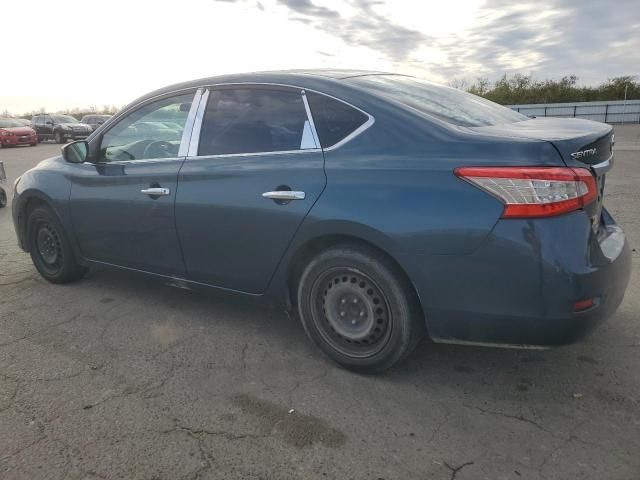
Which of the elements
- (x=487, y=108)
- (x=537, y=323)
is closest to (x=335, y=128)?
(x=487, y=108)

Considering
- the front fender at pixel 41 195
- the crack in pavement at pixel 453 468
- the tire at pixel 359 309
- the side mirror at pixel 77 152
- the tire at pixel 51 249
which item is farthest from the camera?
the tire at pixel 51 249

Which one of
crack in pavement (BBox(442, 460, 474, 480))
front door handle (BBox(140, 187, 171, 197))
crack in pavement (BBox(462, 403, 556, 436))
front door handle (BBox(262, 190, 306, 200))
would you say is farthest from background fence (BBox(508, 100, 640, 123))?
crack in pavement (BBox(442, 460, 474, 480))

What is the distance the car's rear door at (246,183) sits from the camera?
309 cm

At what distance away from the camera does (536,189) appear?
2426 millimetres

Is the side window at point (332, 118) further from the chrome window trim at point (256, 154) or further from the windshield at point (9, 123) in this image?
the windshield at point (9, 123)

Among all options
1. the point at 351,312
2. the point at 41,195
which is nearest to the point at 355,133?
the point at 351,312

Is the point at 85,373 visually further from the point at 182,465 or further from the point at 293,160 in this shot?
the point at 293,160

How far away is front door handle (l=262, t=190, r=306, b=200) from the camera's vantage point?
3018 millimetres

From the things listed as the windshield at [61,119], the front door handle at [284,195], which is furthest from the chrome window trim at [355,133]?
the windshield at [61,119]

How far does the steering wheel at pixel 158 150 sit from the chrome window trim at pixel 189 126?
0.11 meters

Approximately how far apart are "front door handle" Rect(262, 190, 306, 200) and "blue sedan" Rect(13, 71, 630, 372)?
0.03 ft

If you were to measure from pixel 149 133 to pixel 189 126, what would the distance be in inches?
19.3

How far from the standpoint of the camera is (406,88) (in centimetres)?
340

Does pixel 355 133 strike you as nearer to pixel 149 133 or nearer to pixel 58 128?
pixel 149 133
